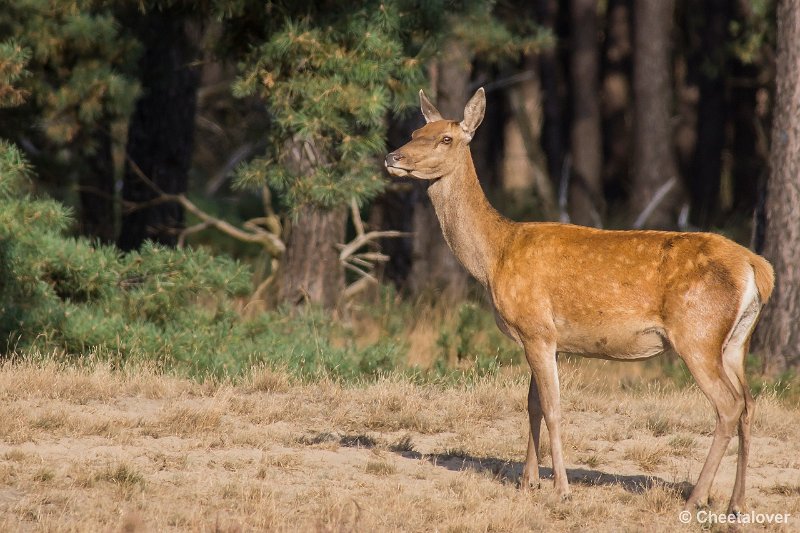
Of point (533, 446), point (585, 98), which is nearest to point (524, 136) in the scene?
point (585, 98)

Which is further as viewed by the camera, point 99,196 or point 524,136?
point 524,136

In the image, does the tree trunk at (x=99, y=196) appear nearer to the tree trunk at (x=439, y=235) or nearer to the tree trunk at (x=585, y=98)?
the tree trunk at (x=439, y=235)

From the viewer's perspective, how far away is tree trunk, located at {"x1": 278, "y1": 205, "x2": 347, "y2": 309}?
1480 centimetres

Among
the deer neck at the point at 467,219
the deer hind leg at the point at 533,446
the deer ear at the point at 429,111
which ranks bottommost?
the deer hind leg at the point at 533,446

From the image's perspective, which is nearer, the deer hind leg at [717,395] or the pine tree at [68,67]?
Answer: the deer hind leg at [717,395]

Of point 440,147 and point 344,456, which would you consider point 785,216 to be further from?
point 344,456

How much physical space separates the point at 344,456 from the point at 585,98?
19.1 m

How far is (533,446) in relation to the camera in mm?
8578

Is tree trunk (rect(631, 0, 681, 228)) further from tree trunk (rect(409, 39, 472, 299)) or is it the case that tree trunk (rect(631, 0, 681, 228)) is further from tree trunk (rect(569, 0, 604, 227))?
tree trunk (rect(409, 39, 472, 299))

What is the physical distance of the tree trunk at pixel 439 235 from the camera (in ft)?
59.1

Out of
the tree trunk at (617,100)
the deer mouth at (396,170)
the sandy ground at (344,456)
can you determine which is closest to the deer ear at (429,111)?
the deer mouth at (396,170)

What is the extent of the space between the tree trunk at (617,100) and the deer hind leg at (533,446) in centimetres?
2065

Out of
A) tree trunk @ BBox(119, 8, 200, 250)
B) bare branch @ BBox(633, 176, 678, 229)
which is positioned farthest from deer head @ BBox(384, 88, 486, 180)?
bare branch @ BBox(633, 176, 678, 229)

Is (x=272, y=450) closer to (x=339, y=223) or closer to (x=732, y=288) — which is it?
(x=732, y=288)
